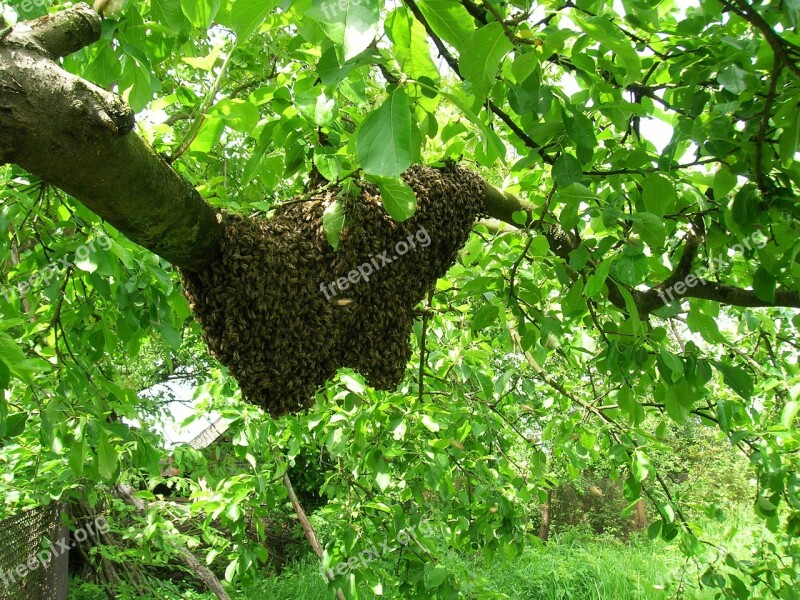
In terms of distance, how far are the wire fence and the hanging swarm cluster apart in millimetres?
2922

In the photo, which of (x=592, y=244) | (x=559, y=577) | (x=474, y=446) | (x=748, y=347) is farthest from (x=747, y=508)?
(x=592, y=244)

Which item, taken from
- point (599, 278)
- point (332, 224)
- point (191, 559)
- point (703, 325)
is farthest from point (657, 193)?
point (191, 559)

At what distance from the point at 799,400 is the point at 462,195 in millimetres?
1423

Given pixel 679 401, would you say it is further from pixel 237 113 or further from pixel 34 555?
pixel 34 555

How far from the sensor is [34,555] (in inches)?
166

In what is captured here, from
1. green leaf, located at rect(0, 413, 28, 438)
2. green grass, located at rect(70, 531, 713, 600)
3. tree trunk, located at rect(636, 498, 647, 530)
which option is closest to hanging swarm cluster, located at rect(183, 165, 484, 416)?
green leaf, located at rect(0, 413, 28, 438)

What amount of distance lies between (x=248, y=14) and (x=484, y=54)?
1.26 feet

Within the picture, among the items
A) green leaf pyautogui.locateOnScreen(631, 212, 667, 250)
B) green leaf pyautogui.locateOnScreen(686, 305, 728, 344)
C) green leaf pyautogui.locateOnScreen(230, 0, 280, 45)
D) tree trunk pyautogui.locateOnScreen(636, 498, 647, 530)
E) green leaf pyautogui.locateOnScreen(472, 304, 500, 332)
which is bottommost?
tree trunk pyautogui.locateOnScreen(636, 498, 647, 530)

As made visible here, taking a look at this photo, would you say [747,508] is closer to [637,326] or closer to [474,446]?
[474,446]

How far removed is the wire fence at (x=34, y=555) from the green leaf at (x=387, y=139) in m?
3.78

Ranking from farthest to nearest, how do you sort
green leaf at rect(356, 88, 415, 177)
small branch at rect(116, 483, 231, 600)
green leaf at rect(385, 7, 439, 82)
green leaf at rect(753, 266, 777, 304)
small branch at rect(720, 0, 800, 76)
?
1. small branch at rect(116, 483, 231, 600)
2. green leaf at rect(753, 266, 777, 304)
3. small branch at rect(720, 0, 800, 76)
4. green leaf at rect(385, 7, 439, 82)
5. green leaf at rect(356, 88, 415, 177)

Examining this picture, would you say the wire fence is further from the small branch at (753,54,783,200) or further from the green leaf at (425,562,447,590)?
the small branch at (753,54,783,200)

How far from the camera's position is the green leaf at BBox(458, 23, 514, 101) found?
95 centimetres

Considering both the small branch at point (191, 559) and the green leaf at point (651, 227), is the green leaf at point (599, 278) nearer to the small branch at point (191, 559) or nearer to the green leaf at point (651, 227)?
the green leaf at point (651, 227)
